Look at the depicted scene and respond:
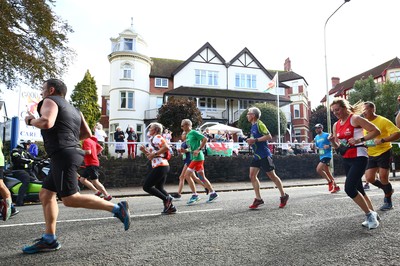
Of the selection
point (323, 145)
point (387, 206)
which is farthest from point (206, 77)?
point (387, 206)

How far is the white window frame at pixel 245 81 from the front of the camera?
38.4 meters

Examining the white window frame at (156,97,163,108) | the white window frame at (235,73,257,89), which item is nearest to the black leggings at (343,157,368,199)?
the white window frame at (156,97,163,108)

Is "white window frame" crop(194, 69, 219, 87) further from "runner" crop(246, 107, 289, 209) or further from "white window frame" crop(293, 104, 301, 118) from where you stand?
"runner" crop(246, 107, 289, 209)

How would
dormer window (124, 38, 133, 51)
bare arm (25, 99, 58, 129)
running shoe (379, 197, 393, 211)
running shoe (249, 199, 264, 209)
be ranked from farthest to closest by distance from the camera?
dormer window (124, 38, 133, 51), running shoe (249, 199, 264, 209), running shoe (379, 197, 393, 211), bare arm (25, 99, 58, 129)

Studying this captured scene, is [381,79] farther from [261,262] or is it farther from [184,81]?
[261,262]

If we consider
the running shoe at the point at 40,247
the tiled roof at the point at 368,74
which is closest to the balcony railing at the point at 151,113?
the running shoe at the point at 40,247

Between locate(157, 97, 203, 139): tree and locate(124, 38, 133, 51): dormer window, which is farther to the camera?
locate(124, 38, 133, 51): dormer window

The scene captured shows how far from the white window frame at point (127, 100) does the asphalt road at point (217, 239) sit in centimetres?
2863

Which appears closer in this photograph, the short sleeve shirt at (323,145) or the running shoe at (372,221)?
the running shoe at (372,221)

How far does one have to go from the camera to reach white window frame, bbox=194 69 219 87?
36.8 m

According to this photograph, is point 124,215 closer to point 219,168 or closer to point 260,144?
point 260,144

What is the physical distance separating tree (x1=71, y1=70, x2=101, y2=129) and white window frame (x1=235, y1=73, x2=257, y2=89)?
82.8 ft

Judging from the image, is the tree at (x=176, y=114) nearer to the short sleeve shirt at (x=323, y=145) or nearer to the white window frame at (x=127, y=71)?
the white window frame at (x=127, y=71)

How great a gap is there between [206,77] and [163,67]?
17.8 ft
